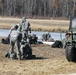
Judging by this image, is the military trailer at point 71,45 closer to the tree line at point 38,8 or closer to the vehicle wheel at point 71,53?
the vehicle wheel at point 71,53

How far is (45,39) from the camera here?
32.6m

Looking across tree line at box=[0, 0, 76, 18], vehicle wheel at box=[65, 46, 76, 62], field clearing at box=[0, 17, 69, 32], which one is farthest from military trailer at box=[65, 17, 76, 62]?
tree line at box=[0, 0, 76, 18]

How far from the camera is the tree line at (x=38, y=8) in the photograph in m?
109

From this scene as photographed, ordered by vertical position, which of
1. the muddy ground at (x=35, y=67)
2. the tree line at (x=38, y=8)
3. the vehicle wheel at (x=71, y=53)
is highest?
the vehicle wheel at (x=71, y=53)

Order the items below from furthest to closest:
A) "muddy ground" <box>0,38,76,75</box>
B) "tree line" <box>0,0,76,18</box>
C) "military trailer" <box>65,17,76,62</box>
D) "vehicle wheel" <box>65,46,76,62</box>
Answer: "tree line" <box>0,0,76,18</box>
"vehicle wheel" <box>65,46,76,62</box>
"military trailer" <box>65,17,76,62</box>
"muddy ground" <box>0,38,76,75</box>

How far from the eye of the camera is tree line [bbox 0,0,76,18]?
109000 mm

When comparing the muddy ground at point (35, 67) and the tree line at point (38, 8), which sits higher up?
the muddy ground at point (35, 67)

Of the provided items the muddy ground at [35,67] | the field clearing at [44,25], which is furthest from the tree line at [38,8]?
the muddy ground at [35,67]

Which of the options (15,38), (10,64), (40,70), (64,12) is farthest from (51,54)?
(64,12)

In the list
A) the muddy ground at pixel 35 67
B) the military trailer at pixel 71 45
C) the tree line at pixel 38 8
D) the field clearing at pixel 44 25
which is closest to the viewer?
the muddy ground at pixel 35 67

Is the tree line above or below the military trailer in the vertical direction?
below

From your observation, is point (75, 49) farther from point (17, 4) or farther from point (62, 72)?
point (17, 4)

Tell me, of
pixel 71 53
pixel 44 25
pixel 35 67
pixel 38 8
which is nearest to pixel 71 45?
pixel 71 53

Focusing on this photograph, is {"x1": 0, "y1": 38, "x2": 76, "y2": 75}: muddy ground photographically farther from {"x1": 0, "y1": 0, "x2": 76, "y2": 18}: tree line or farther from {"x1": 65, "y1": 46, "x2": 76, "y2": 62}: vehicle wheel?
{"x1": 0, "y1": 0, "x2": 76, "y2": 18}: tree line
